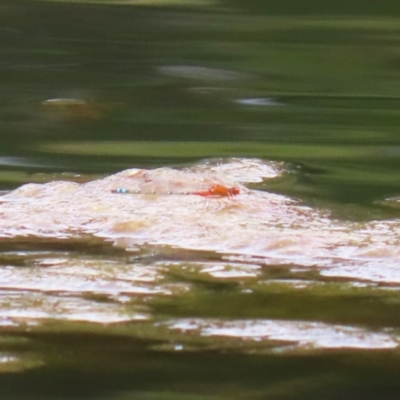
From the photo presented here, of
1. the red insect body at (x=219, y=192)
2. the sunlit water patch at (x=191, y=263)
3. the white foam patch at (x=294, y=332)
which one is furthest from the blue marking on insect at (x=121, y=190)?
the white foam patch at (x=294, y=332)

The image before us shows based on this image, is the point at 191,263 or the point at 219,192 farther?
the point at 219,192

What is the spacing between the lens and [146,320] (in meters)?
1.94

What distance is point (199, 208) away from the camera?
2.62 meters

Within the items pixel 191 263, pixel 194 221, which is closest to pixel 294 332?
pixel 191 263

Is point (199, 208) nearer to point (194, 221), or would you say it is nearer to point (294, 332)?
point (194, 221)

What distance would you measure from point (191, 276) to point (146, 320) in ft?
0.86

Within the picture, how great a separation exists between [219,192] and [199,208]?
0.24 ft

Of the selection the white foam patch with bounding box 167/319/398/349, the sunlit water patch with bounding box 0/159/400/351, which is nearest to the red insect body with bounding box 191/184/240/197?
the sunlit water patch with bounding box 0/159/400/351

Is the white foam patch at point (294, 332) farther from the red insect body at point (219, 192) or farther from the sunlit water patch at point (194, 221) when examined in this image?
the red insect body at point (219, 192)

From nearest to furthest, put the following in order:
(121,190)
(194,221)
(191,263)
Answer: (191,263) < (194,221) < (121,190)

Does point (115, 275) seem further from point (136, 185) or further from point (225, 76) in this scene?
point (225, 76)

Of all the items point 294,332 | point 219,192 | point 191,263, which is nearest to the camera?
point 294,332

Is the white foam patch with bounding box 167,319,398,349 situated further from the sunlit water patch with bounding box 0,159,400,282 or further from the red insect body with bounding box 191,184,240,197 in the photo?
the red insect body with bounding box 191,184,240,197

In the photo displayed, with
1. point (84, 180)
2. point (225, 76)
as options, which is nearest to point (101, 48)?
point (225, 76)
